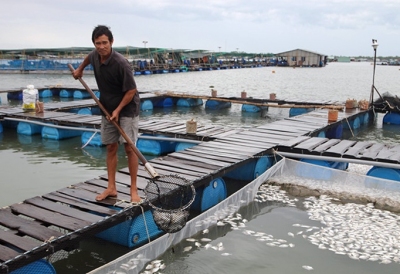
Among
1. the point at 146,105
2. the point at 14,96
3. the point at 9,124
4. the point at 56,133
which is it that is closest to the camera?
the point at 56,133

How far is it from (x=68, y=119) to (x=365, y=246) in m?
10.5

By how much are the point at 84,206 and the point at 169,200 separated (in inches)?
52.1

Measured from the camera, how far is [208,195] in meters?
7.54

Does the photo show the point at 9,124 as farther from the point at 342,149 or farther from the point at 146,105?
the point at 342,149

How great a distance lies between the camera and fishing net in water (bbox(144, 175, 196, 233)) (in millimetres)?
5148

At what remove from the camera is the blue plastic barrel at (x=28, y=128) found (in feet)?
45.7

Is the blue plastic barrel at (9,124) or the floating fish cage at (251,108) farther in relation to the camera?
the floating fish cage at (251,108)

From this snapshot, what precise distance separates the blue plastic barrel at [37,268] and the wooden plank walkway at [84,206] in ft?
0.57

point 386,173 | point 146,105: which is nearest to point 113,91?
point 386,173

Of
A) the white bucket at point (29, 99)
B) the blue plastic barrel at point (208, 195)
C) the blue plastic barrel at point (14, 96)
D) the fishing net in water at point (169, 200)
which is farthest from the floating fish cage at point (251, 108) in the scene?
the fishing net in water at point (169, 200)

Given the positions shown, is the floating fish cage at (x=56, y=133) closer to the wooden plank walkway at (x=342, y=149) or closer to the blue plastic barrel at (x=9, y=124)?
the blue plastic barrel at (x=9, y=124)

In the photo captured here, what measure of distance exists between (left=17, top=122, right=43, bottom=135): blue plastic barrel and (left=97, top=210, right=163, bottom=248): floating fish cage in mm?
9138

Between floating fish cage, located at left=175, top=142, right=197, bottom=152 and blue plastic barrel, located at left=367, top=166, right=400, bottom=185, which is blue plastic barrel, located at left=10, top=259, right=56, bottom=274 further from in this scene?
blue plastic barrel, located at left=367, top=166, right=400, bottom=185

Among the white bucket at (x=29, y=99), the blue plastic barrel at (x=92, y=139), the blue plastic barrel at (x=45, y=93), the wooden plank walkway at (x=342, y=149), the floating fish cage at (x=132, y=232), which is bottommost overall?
the floating fish cage at (x=132, y=232)
